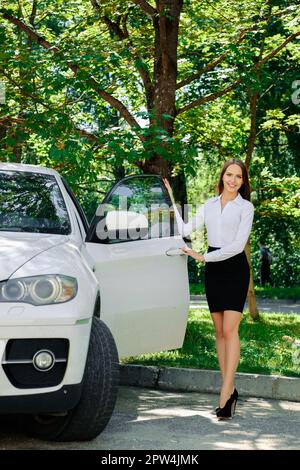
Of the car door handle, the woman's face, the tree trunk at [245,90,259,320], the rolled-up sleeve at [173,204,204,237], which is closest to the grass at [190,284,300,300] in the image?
the tree trunk at [245,90,259,320]

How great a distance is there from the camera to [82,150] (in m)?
9.17

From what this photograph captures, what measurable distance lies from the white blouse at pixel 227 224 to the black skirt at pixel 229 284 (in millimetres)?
86

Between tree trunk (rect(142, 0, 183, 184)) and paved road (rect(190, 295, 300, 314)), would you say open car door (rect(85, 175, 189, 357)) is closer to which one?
tree trunk (rect(142, 0, 183, 184))

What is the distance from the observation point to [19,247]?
520 cm

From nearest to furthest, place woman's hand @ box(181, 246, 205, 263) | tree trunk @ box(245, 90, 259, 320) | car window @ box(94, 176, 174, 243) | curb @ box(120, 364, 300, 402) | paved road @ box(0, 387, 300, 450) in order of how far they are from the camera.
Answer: paved road @ box(0, 387, 300, 450) < car window @ box(94, 176, 174, 243) < woman's hand @ box(181, 246, 205, 263) < curb @ box(120, 364, 300, 402) < tree trunk @ box(245, 90, 259, 320)

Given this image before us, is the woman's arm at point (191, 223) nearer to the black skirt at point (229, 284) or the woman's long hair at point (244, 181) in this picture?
the woman's long hair at point (244, 181)

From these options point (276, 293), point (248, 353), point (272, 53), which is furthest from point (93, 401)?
point (276, 293)

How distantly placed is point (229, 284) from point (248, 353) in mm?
3120

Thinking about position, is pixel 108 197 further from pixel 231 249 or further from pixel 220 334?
pixel 220 334

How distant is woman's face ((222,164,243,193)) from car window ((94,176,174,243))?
0.61m

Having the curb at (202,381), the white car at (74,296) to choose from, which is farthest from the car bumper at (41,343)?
the curb at (202,381)

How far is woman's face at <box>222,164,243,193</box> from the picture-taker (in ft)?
21.6

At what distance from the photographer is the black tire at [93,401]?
5137 millimetres

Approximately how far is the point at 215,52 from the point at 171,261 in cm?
662
